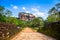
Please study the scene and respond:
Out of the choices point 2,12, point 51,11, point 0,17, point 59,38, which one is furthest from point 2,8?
point 59,38

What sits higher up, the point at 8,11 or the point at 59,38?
the point at 8,11

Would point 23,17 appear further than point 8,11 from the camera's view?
Yes

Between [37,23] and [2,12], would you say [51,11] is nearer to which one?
[2,12]

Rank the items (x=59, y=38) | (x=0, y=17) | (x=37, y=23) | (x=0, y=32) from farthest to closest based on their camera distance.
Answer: (x=37, y=23)
(x=0, y=17)
(x=59, y=38)
(x=0, y=32)

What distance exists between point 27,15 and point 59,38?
6302 inches

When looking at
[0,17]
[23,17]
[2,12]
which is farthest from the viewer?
[23,17]

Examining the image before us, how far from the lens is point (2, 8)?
147 ft

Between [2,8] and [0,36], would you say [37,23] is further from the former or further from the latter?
[0,36]

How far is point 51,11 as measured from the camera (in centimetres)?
3662

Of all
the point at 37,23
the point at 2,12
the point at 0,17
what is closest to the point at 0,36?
the point at 0,17

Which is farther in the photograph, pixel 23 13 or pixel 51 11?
pixel 23 13

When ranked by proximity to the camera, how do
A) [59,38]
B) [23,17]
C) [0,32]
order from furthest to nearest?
[23,17] < [59,38] < [0,32]

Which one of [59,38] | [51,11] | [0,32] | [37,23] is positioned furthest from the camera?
[37,23]

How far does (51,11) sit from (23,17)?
419 feet
